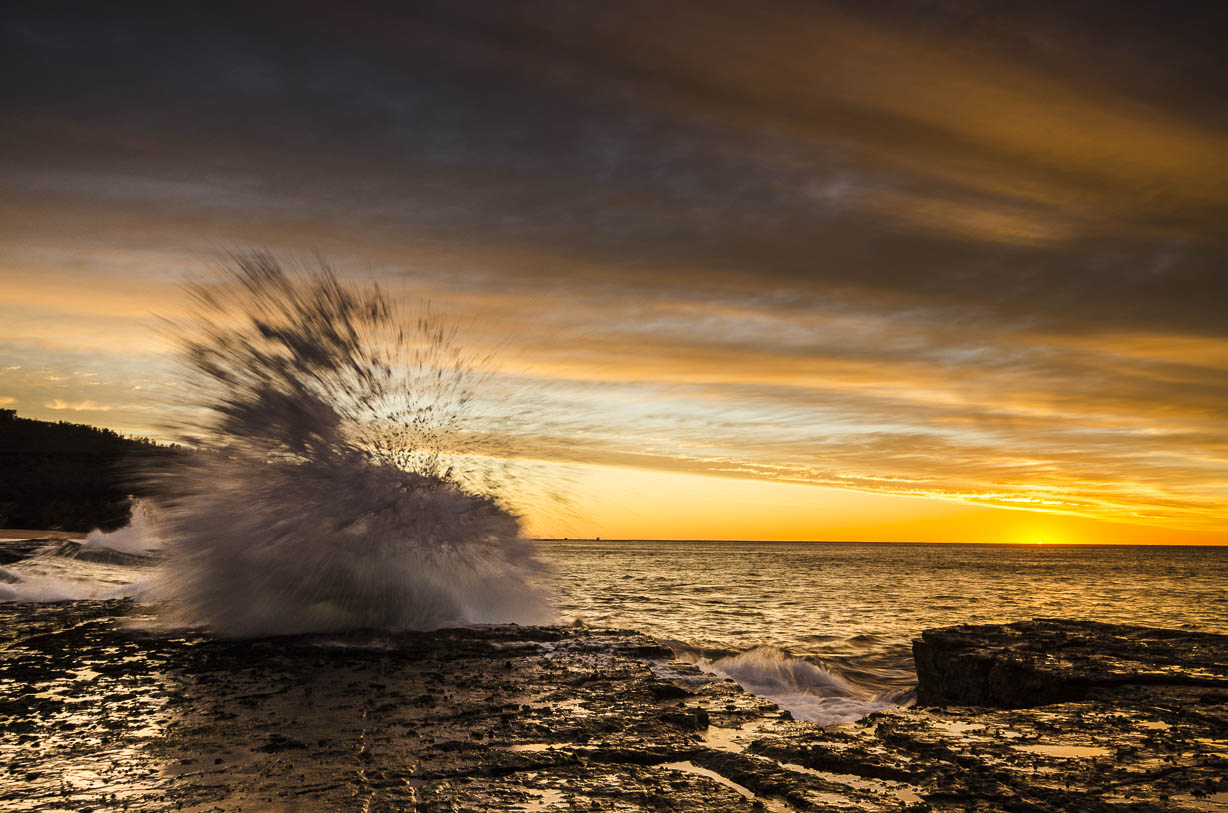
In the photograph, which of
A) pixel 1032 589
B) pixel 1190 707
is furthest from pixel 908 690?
pixel 1032 589

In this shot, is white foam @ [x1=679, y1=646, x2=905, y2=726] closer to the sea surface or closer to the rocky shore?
the sea surface

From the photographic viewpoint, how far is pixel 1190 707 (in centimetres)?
657

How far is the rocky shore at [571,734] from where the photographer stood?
4.50 metres

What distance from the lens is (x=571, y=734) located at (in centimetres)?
582

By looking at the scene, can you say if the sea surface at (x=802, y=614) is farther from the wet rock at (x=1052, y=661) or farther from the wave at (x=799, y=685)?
the wet rock at (x=1052, y=661)

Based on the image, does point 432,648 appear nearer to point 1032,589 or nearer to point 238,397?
point 238,397

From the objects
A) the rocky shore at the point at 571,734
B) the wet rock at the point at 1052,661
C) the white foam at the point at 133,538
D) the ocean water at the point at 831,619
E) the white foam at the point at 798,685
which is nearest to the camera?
the rocky shore at the point at 571,734

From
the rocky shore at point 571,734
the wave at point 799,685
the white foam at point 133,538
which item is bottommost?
the white foam at point 133,538

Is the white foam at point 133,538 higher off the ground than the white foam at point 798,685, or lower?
lower

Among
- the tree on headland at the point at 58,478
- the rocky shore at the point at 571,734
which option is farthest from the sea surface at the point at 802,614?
the tree on headland at the point at 58,478

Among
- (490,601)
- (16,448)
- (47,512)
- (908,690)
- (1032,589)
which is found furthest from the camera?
(16,448)

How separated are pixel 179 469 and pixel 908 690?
477 inches

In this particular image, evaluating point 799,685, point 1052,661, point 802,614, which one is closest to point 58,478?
point 802,614

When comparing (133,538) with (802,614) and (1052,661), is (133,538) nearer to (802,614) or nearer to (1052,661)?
(802,614)
